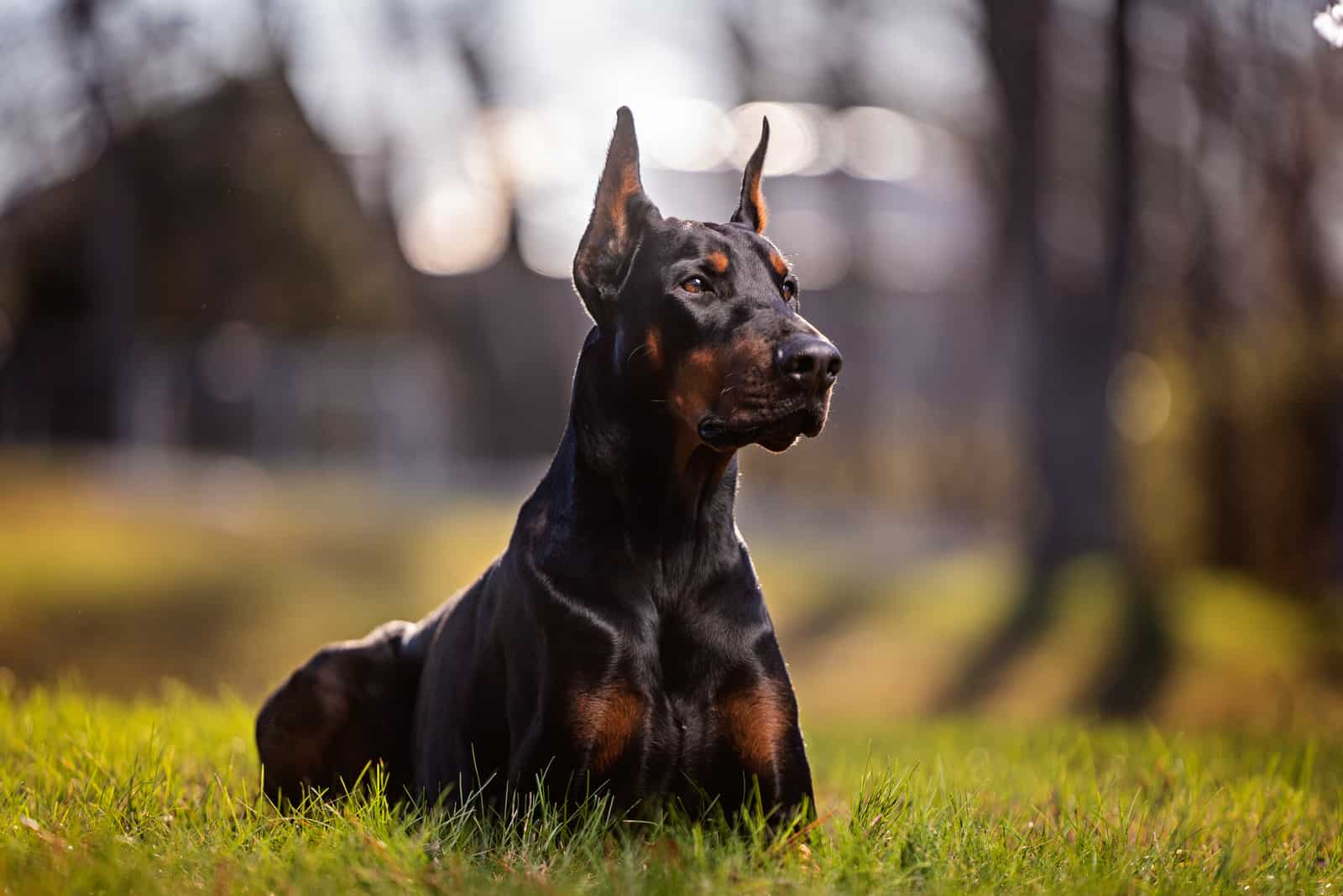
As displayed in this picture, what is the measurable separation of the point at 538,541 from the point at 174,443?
17911 millimetres

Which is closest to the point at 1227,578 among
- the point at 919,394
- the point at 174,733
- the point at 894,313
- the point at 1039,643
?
the point at 1039,643

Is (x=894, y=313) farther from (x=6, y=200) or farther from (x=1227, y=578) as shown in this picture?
(x=6, y=200)

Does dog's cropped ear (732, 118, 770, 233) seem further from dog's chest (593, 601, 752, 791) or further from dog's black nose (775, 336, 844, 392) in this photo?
dog's chest (593, 601, 752, 791)

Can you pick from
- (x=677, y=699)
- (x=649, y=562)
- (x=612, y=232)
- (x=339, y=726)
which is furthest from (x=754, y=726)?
(x=339, y=726)

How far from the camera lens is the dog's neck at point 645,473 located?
3.44 metres

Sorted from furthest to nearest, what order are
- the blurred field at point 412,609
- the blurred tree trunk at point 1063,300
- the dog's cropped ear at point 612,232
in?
the blurred tree trunk at point 1063,300 < the blurred field at point 412,609 < the dog's cropped ear at point 612,232

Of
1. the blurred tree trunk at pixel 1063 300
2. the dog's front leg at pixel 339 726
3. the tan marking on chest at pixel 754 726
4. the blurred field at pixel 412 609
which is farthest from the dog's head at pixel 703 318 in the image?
the blurred tree trunk at pixel 1063 300

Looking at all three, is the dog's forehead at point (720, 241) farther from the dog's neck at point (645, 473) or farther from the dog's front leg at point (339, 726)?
the dog's front leg at point (339, 726)

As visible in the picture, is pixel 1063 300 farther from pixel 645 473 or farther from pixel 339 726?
pixel 645 473

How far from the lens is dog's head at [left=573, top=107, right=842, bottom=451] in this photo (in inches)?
124

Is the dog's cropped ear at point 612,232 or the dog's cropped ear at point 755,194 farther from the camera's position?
the dog's cropped ear at point 755,194

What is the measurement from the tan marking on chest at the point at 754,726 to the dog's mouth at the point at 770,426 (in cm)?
59

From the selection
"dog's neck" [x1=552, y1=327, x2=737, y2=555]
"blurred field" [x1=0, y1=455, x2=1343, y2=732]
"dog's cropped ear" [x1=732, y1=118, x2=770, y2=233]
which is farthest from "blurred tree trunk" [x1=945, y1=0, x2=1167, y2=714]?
"dog's neck" [x1=552, y1=327, x2=737, y2=555]

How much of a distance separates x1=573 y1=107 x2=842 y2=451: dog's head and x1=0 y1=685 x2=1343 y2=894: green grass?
0.94m
